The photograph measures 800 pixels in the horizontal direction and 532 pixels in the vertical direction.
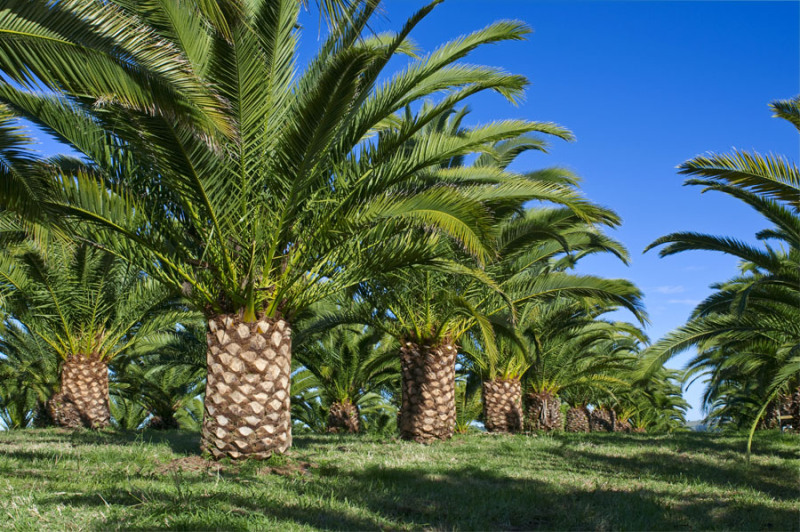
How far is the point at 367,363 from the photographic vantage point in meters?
20.1

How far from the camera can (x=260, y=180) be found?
26.1 feet

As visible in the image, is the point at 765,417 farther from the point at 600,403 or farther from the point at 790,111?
the point at 790,111

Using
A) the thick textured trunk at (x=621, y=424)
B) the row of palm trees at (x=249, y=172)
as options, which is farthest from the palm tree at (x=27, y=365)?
the thick textured trunk at (x=621, y=424)

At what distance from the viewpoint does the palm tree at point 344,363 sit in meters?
19.8

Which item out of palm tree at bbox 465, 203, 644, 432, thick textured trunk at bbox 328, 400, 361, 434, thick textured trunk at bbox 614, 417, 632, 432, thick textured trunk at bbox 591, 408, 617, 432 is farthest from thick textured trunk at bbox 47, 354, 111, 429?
thick textured trunk at bbox 614, 417, 632, 432

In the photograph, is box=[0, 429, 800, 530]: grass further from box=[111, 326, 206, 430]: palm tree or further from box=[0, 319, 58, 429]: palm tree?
box=[0, 319, 58, 429]: palm tree

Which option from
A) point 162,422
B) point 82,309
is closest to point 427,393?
point 82,309

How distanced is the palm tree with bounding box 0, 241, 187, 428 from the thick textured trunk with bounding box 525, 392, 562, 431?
1240cm

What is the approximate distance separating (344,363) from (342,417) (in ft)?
7.30

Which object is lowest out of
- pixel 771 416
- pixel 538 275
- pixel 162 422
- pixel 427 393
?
pixel 162 422

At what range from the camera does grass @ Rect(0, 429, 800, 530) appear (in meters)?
4.76

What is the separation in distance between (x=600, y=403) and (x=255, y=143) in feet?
103

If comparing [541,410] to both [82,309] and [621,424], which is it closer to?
[82,309]

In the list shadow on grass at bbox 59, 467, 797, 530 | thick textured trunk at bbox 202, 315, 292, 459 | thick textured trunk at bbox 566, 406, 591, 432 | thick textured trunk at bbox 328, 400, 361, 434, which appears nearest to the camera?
shadow on grass at bbox 59, 467, 797, 530
